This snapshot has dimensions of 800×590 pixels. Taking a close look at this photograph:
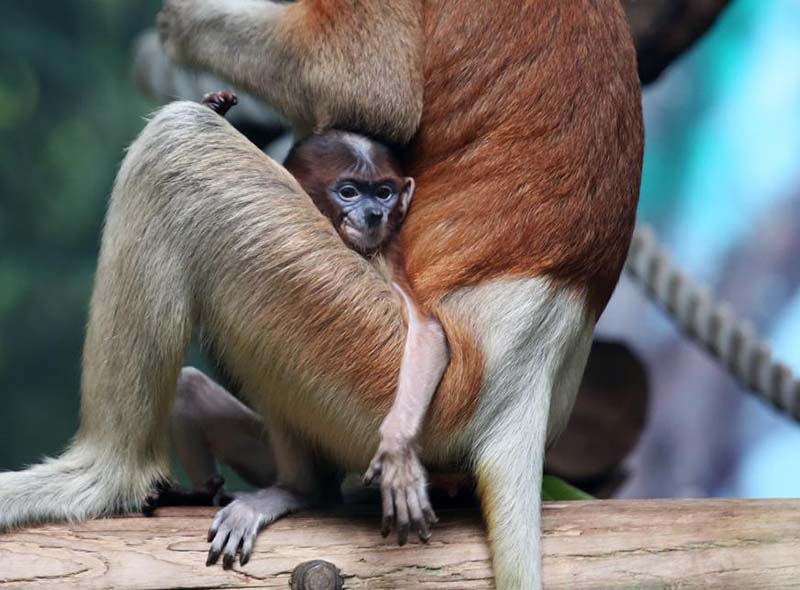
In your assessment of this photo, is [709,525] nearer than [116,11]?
Yes

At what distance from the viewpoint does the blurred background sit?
8.11 metres

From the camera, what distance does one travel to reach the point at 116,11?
8.83 m

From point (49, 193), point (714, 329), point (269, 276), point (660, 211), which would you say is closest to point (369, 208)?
point (269, 276)

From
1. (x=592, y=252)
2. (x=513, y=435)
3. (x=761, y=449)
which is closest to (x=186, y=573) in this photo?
(x=513, y=435)

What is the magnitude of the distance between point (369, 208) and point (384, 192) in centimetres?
9

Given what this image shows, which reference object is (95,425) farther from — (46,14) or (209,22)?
(46,14)

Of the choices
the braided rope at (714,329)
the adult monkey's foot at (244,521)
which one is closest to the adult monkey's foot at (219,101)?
the adult monkey's foot at (244,521)

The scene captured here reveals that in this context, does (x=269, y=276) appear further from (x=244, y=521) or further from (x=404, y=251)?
(x=244, y=521)

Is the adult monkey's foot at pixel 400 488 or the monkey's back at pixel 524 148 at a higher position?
the monkey's back at pixel 524 148

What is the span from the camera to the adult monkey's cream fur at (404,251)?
129 inches

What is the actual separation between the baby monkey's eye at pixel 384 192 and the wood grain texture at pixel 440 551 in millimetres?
1017

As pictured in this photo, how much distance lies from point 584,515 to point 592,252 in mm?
833

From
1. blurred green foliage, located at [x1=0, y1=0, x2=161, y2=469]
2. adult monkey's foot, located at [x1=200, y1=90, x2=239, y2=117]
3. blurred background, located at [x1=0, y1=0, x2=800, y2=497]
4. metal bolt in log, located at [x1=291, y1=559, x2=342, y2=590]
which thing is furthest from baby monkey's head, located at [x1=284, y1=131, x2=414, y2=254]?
blurred green foliage, located at [x1=0, y1=0, x2=161, y2=469]

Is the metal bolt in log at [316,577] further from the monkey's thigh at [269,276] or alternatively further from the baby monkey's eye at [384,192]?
the baby monkey's eye at [384,192]
